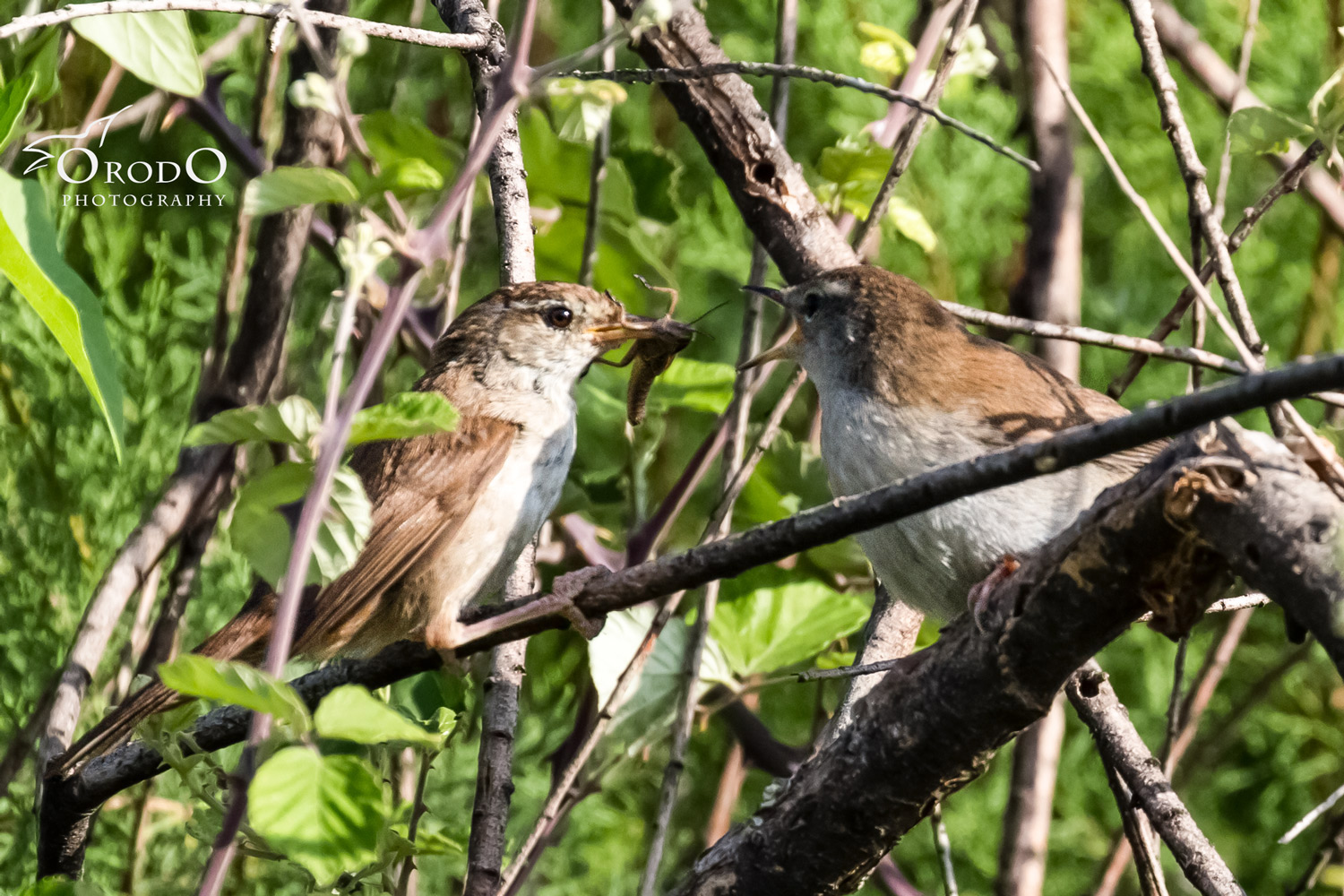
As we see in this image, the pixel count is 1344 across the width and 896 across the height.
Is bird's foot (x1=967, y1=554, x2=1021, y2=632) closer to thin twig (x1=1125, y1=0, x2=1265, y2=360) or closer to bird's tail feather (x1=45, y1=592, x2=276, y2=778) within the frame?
thin twig (x1=1125, y1=0, x2=1265, y2=360)

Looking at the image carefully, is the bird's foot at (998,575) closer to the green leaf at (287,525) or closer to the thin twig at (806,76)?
the thin twig at (806,76)

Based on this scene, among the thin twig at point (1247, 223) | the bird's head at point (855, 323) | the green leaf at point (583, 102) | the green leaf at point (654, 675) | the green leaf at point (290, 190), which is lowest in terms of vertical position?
the green leaf at point (290, 190)

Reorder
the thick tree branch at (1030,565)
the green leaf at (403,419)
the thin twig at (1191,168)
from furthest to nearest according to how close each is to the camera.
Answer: the thin twig at (1191,168)
the green leaf at (403,419)
the thick tree branch at (1030,565)

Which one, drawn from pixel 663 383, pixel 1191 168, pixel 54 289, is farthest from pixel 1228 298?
pixel 54 289

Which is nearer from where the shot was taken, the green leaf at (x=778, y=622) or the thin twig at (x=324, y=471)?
the thin twig at (x=324, y=471)

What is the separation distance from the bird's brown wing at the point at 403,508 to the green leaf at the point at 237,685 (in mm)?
1170

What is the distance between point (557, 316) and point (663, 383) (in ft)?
0.91

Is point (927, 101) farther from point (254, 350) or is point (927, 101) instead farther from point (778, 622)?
point (254, 350)

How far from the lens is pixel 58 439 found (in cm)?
293

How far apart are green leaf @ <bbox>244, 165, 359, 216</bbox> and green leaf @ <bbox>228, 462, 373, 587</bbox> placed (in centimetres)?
24

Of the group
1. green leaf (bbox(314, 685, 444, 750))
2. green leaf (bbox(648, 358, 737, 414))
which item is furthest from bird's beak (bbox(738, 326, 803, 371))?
green leaf (bbox(314, 685, 444, 750))

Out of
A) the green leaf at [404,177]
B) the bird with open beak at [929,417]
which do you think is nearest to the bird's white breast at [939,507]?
the bird with open beak at [929,417]

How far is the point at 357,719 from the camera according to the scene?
41.5 inches

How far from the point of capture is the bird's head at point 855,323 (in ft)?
7.44
